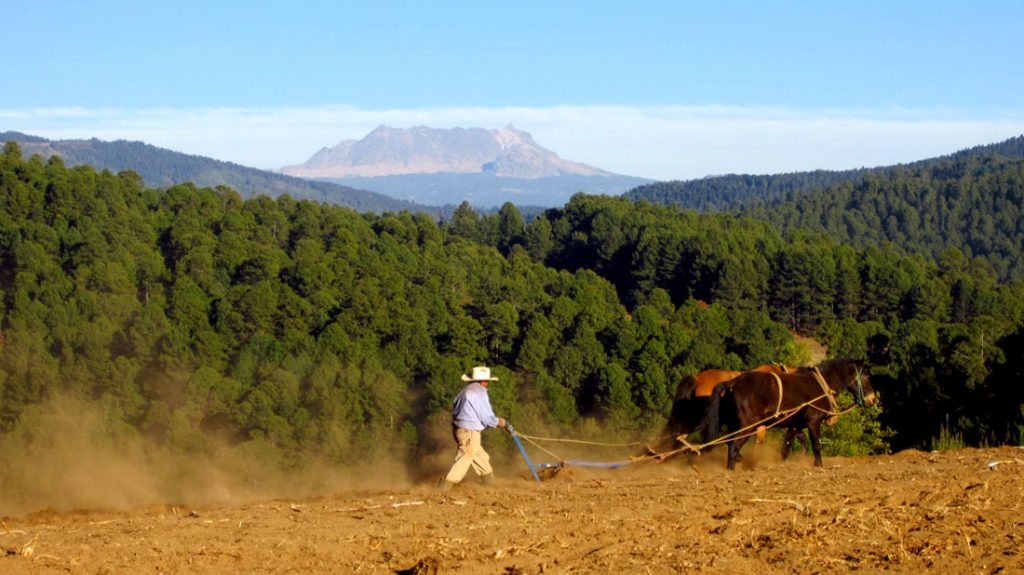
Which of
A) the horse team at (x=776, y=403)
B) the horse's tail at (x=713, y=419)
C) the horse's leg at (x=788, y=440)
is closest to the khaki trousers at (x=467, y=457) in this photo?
the horse team at (x=776, y=403)

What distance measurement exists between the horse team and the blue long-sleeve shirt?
309 centimetres

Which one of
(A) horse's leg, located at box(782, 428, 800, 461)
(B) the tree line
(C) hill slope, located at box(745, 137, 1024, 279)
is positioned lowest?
(B) the tree line

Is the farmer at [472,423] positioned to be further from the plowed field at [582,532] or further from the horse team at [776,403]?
the horse team at [776,403]

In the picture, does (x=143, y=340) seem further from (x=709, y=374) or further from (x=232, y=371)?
(x=709, y=374)

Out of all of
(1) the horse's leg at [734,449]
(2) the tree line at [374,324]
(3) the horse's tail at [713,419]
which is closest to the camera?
(1) the horse's leg at [734,449]

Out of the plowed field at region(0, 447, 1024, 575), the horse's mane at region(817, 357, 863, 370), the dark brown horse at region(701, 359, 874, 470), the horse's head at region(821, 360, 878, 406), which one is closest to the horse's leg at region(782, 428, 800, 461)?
the dark brown horse at region(701, 359, 874, 470)

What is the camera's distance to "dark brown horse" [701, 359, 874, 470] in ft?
50.8

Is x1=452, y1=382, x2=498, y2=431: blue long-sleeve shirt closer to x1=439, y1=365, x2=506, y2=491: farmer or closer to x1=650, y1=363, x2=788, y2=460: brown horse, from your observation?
x1=439, y1=365, x2=506, y2=491: farmer

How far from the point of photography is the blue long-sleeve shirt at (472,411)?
1327cm

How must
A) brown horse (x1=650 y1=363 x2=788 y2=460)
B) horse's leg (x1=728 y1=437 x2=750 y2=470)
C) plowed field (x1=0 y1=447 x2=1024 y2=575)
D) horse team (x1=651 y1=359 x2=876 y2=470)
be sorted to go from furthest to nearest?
1. brown horse (x1=650 y1=363 x2=788 y2=460)
2. horse team (x1=651 y1=359 x2=876 y2=470)
3. horse's leg (x1=728 y1=437 x2=750 y2=470)
4. plowed field (x1=0 y1=447 x2=1024 y2=575)

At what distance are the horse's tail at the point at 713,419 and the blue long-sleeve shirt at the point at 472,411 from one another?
12.3 ft

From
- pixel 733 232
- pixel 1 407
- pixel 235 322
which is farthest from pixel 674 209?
pixel 1 407

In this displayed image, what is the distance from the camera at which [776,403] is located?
51.2 ft

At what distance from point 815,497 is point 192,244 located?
8370 centimetres
